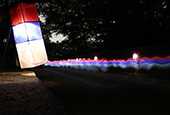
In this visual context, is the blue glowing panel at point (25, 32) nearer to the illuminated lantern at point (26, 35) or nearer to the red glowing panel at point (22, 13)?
the illuminated lantern at point (26, 35)

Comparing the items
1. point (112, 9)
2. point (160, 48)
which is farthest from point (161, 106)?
point (112, 9)

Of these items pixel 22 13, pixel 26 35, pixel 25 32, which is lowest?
pixel 26 35

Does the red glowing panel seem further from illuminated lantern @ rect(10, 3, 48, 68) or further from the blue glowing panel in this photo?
the blue glowing panel

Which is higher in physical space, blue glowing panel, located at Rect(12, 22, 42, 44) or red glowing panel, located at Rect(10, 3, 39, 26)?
red glowing panel, located at Rect(10, 3, 39, 26)

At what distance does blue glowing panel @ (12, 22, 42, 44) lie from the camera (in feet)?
32.5

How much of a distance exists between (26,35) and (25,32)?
0.16 meters

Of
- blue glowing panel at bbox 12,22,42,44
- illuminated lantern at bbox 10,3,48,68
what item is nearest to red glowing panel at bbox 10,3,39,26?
illuminated lantern at bbox 10,3,48,68

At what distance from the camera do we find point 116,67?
2006 centimetres

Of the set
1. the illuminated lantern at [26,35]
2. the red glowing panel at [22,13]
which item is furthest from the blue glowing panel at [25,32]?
the red glowing panel at [22,13]

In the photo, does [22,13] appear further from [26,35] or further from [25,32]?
[26,35]

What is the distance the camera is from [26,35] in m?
9.92

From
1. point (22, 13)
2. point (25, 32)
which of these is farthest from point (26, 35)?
point (22, 13)

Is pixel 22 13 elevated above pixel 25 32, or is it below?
above

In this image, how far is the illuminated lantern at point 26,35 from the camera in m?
9.88
